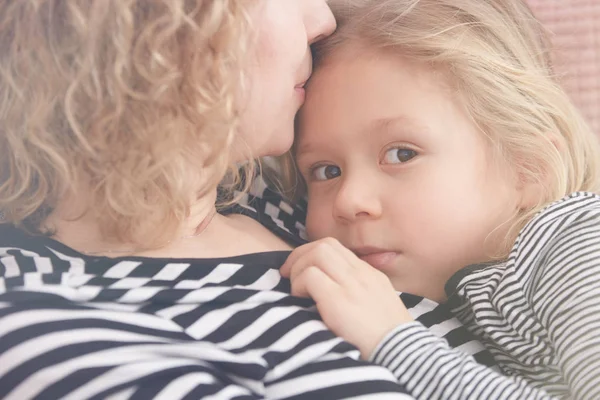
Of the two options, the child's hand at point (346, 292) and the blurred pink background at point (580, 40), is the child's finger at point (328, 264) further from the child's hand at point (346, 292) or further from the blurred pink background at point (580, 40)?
the blurred pink background at point (580, 40)

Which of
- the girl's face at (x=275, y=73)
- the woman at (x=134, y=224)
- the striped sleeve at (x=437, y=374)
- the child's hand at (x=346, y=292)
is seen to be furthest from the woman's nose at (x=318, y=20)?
the striped sleeve at (x=437, y=374)

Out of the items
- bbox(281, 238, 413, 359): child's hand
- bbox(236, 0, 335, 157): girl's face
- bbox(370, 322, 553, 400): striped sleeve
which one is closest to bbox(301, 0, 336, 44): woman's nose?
bbox(236, 0, 335, 157): girl's face

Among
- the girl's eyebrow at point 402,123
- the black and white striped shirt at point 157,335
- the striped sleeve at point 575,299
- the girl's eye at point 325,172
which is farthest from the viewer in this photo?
the girl's eye at point 325,172

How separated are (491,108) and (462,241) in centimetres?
17

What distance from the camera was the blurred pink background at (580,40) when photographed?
1178mm

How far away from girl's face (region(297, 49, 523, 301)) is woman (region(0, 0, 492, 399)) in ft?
0.50

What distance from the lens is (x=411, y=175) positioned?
2.84 feet

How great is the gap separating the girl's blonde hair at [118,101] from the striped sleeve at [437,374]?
0.26 meters

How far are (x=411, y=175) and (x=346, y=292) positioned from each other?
0.67ft

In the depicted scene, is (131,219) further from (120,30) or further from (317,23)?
(317,23)

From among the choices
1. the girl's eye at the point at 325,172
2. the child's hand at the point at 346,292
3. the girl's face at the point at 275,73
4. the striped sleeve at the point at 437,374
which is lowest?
the striped sleeve at the point at 437,374

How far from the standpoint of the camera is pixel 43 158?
699 millimetres

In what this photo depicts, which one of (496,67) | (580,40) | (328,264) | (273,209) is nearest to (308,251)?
(328,264)

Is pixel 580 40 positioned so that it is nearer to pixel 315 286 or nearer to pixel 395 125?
pixel 395 125
